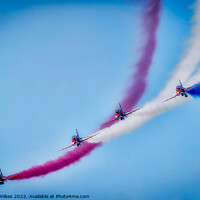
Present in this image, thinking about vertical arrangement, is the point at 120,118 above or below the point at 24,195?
above

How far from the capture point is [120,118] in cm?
8225

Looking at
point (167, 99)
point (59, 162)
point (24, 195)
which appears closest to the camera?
point (167, 99)

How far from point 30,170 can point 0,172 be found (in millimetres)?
10290

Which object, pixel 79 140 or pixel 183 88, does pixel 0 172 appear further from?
pixel 183 88

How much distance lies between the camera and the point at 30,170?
89.2m

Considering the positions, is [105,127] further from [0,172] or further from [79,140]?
[0,172]

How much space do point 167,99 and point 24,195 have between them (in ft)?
Result: 213

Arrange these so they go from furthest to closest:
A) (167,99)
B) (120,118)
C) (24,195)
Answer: (24,195)
(120,118)
(167,99)

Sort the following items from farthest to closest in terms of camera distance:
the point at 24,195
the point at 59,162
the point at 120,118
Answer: the point at 24,195 < the point at 59,162 < the point at 120,118

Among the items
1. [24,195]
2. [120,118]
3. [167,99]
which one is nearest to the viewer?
[167,99]

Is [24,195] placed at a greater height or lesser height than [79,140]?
lesser

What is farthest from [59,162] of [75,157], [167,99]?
[167,99]

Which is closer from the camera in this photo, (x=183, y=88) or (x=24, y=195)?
(x=183, y=88)

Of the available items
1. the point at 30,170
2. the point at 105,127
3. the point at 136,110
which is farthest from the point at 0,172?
the point at 136,110
